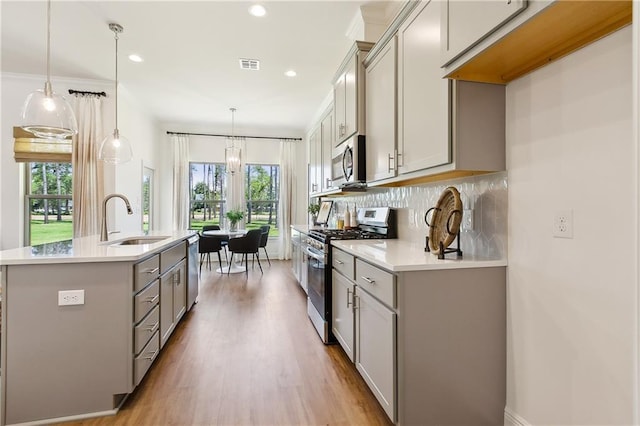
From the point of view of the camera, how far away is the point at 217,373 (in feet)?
7.52

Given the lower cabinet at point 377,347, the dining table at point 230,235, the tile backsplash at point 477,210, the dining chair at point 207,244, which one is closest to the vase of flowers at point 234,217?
the dining table at point 230,235

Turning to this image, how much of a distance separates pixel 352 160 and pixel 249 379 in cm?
195

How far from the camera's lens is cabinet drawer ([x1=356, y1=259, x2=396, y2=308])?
1633 millimetres

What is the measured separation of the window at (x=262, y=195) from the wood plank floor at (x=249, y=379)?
3838 mm

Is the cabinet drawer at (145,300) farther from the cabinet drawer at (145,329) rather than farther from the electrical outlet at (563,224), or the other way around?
the electrical outlet at (563,224)

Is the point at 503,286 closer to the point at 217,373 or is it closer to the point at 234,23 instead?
the point at 217,373

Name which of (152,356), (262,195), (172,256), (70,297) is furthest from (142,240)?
(262,195)

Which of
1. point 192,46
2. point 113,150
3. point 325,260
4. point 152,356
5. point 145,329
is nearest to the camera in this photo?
point 145,329

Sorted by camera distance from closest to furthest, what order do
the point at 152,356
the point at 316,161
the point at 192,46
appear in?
the point at 152,356 → the point at 192,46 → the point at 316,161

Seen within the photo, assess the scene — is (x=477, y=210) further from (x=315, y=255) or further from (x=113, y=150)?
(x=113, y=150)

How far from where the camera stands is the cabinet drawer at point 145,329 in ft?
6.46

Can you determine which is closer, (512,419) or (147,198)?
(512,419)

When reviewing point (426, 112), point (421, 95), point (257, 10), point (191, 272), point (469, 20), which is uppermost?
point (257, 10)

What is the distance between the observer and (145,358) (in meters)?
2.13
